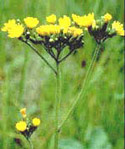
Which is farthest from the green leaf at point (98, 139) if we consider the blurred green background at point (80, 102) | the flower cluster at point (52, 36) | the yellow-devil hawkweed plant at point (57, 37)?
the flower cluster at point (52, 36)

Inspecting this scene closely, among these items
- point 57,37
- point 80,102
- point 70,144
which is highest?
point 57,37

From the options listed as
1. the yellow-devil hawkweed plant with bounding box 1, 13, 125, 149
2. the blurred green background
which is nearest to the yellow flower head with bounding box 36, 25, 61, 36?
the yellow-devil hawkweed plant with bounding box 1, 13, 125, 149

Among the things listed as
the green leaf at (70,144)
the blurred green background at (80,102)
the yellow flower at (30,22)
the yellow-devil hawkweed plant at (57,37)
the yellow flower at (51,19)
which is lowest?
the green leaf at (70,144)

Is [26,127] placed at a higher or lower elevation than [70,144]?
higher

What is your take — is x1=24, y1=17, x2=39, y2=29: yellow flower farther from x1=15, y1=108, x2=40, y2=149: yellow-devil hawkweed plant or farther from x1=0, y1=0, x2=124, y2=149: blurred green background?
x1=0, y1=0, x2=124, y2=149: blurred green background

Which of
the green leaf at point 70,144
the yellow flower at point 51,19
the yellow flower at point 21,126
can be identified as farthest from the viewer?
the green leaf at point 70,144

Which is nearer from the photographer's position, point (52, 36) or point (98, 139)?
point (52, 36)

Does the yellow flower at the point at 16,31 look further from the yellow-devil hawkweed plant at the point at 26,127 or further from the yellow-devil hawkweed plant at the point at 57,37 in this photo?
the yellow-devil hawkweed plant at the point at 26,127

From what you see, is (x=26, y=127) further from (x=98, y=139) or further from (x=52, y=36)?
(x=98, y=139)

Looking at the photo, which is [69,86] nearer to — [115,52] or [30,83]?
[115,52]

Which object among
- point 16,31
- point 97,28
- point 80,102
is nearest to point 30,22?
point 16,31

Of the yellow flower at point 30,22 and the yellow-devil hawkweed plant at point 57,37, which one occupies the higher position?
the yellow flower at point 30,22
